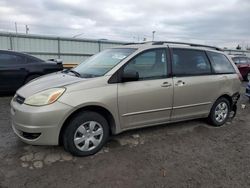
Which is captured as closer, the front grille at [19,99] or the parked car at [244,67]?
the front grille at [19,99]

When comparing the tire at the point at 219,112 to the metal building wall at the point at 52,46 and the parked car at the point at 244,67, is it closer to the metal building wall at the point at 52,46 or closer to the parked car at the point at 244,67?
the metal building wall at the point at 52,46

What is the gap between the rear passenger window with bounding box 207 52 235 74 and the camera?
5.16 m

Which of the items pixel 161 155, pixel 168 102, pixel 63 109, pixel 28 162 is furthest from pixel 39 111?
pixel 168 102

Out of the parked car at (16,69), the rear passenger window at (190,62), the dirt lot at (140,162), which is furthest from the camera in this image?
the parked car at (16,69)

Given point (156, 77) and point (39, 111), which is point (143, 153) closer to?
point (156, 77)

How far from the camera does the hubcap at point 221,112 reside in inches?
208

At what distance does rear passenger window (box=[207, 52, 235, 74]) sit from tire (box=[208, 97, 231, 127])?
2.00 feet

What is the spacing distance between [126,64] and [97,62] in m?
0.72

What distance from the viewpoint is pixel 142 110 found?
4.13 meters

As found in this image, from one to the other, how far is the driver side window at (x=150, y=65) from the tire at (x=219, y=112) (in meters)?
1.56

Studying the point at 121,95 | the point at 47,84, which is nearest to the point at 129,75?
the point at 121,95

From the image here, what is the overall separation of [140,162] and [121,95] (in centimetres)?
102

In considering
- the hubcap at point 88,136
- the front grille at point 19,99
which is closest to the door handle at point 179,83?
the hubcap at point 88,136

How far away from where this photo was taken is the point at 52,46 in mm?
13438
